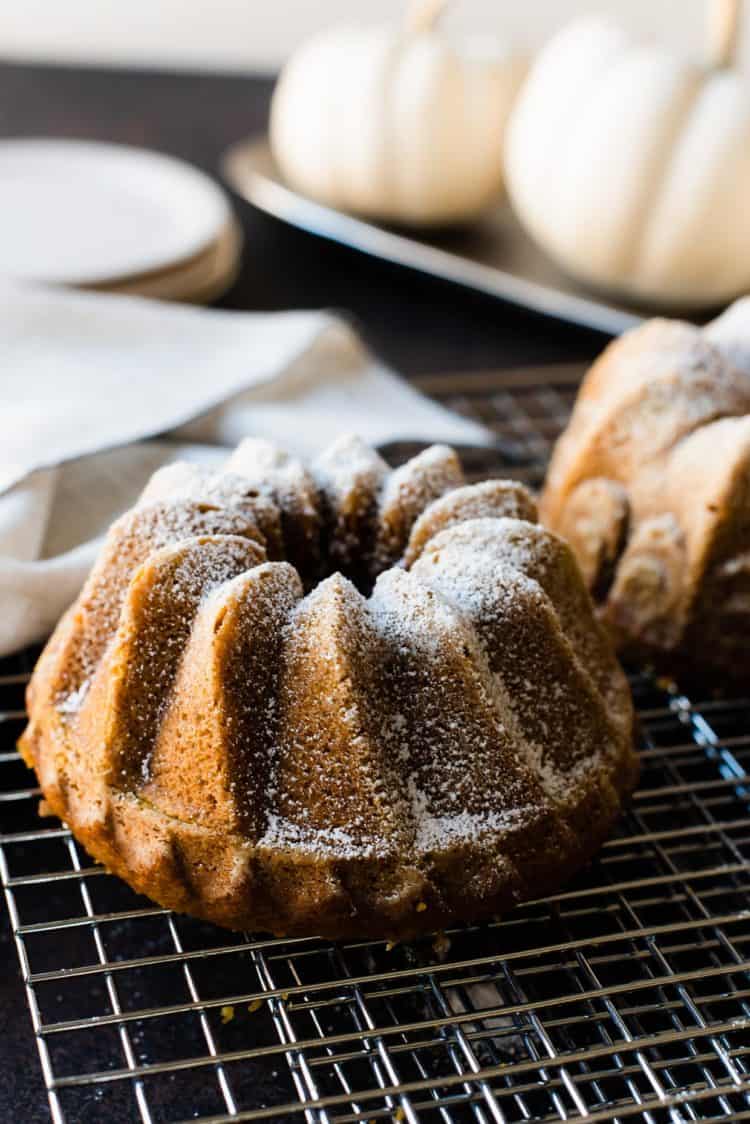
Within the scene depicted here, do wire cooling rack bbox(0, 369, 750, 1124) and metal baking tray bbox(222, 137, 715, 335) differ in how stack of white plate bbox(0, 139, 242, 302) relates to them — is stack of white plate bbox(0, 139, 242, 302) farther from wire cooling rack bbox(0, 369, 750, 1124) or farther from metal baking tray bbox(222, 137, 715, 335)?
wire cooling rack bbox(0, 369, 750, 1124)

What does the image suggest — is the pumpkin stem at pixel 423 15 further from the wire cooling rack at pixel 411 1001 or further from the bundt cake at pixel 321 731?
the wire cooling rack at pixel 411 1001

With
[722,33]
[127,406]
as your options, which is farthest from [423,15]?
[127,406]

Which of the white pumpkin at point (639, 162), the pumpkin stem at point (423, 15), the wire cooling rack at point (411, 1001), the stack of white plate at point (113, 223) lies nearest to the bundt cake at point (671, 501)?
the wire cooling rack at point (411, 1001)

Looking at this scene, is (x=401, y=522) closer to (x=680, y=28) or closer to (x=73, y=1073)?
(x=73, y=1073)

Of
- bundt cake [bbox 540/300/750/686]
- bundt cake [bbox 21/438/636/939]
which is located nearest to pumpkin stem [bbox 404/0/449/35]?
bundt cake [bbox 540/300/750/686]

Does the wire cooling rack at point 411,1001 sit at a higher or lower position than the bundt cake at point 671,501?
lower

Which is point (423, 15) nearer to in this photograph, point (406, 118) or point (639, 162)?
point (406, 118)
